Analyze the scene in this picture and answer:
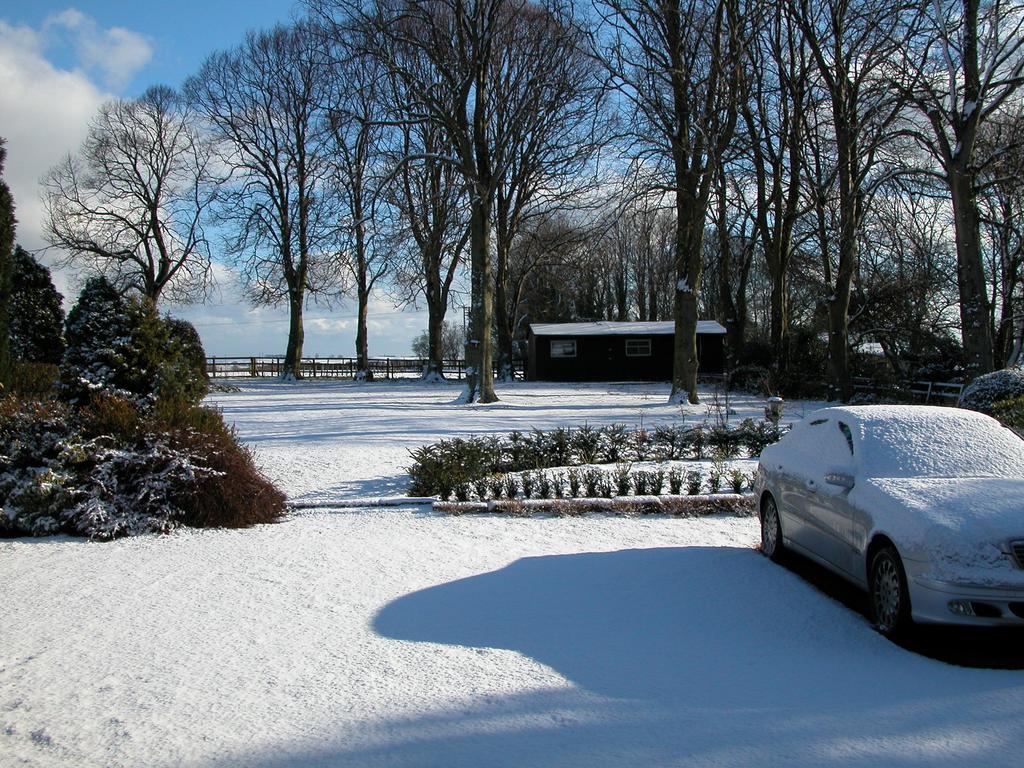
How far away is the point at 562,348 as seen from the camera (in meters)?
48.8

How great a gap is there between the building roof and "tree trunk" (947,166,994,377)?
25.5 m

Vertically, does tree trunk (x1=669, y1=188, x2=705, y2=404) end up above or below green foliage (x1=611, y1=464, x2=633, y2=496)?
above

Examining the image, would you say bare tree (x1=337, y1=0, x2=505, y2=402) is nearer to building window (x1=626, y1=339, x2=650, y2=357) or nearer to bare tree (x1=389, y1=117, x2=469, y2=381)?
bare tree (x1=389, y1=117, x2=469, y2=381)

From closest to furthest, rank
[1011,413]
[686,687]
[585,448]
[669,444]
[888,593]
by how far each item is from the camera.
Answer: [686,687] < [888,593] < [1011,413] < [585,448] < [669,444]

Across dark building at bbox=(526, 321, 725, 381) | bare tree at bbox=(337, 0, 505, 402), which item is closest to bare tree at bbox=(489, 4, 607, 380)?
bare tree at bbox=(337, 0, 505, 402)

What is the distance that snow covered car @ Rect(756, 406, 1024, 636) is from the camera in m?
4.82

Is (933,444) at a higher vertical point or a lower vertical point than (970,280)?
lower

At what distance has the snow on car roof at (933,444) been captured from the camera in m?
5.97

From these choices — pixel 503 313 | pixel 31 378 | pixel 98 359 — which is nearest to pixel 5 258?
pixel 31 378

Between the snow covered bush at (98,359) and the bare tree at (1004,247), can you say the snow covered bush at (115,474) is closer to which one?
the snow covered bush at (98,359)

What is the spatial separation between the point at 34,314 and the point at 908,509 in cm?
3689

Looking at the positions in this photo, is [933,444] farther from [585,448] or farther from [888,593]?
[585,448]

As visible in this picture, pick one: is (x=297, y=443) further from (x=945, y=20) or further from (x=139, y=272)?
(x=139, y=272)

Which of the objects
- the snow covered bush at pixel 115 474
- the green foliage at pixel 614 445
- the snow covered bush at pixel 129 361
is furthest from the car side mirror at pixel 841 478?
the snow covered bush at pixel 129 361
